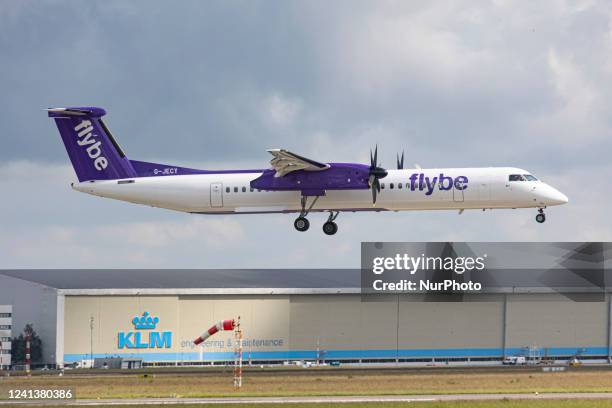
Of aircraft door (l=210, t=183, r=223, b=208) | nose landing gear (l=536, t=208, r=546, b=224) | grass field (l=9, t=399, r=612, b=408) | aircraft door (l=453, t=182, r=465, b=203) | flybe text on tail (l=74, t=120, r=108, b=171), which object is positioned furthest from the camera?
flybe text on tail (l=74, t=120, r=108, b=171)

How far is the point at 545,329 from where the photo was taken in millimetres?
102000

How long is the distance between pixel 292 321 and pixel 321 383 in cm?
3443

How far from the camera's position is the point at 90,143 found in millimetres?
70250

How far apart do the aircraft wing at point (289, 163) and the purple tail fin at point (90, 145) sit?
952cm

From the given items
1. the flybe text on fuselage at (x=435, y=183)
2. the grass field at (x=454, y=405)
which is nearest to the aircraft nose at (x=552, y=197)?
the flybe text on fuselage at (x=435, y=183)

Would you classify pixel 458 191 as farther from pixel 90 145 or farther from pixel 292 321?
pixel 292 321

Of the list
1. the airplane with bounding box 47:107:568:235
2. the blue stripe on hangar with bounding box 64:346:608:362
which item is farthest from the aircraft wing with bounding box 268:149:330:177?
the blue stripe on hangar with bounding box 64:346:608:362

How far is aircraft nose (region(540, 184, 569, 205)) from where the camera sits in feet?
214

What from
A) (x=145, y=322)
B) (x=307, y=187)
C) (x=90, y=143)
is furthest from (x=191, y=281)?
(x=307, y=187)

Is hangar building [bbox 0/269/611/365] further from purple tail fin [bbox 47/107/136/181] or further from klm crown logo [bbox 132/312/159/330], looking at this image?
purple tail fin [bbox 47/107/136/181]

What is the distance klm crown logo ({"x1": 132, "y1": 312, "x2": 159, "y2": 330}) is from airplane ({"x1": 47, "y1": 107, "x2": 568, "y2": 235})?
27.8 meters

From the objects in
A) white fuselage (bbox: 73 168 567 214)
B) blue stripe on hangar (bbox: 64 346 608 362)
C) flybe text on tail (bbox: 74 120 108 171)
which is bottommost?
blue stripe on hangar (bbox: 64 346 608 362)

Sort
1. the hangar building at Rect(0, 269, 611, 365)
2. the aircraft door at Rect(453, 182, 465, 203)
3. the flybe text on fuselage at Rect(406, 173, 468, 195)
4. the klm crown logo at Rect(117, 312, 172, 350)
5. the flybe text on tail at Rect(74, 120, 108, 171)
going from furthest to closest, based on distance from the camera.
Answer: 1. the hangar building at Rect(0, 269, 611, 365)
2. the klm crown logo at Rect(117, 312, 172, 350)
3. the flybe text on tail at Rect(74, 120, 108, 171)
4. the aircraft door at Rect(453, 182, 465, 203)
5. the flybe text on fuselage at Rect(406, 173, 468, 195)

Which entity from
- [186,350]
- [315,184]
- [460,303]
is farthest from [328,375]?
[460,303]
